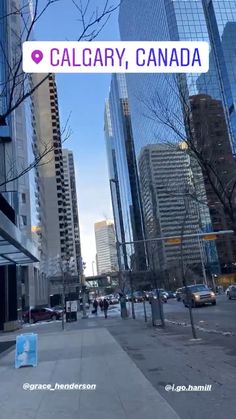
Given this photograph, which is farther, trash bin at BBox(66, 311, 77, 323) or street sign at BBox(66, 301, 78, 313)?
street sign at BBox(66, 301, 78, 313)

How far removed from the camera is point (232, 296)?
1667 inches

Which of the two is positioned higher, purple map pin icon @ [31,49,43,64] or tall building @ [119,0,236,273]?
tall building @ [119,0,236,273]

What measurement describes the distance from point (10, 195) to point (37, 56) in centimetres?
4125

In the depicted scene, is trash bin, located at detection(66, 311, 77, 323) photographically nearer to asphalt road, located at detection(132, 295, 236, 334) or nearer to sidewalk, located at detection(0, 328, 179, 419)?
asphalt road, located at detection(132, 295, 236, 334)

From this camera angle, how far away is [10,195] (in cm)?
4400

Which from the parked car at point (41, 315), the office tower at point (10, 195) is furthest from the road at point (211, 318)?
the parked car at point (41, 315)

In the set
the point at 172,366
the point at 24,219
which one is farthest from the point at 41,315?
the point at 172,366

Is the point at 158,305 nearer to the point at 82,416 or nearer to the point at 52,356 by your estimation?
the point at 52,356

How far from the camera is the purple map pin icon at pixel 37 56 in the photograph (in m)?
3.91

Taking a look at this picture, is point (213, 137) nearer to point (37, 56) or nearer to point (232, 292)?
point (37, 56)

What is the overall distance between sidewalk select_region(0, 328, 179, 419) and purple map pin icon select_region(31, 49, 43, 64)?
15.1ft

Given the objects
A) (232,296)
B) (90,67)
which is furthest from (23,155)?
(90,67)

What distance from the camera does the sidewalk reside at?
6.29m

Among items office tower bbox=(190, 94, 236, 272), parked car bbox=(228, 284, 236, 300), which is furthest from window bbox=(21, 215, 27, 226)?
office tower bbox=(190, 94, 236, 272)
